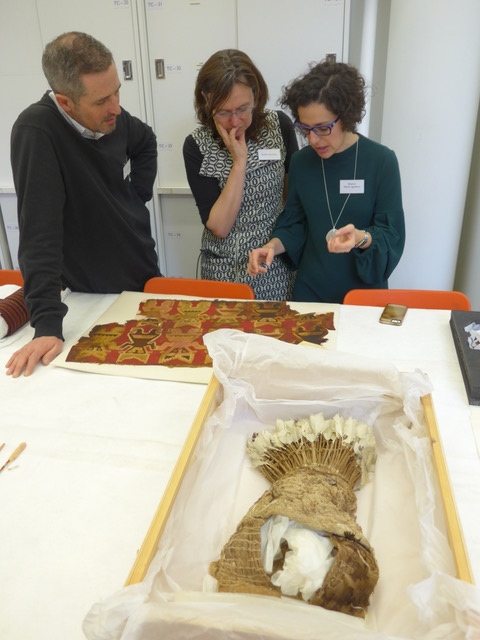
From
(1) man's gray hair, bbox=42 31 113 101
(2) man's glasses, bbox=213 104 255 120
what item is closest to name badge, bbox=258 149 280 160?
(2) man's glasses, bbox=213 104 255 120

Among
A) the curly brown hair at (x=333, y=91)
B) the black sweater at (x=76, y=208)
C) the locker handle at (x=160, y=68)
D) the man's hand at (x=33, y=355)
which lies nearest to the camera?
the man's hand at (x=33, y=355)

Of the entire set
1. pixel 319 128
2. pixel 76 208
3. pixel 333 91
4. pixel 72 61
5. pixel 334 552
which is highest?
pixel 72 61

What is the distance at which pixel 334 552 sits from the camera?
79 cm

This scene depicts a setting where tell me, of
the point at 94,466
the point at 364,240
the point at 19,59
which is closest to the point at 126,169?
the point at 364,240

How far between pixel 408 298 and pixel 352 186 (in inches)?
18.1

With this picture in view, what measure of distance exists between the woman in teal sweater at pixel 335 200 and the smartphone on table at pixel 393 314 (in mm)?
200

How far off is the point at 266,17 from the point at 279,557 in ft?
10.2

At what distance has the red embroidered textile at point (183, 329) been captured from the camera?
58.9 inches

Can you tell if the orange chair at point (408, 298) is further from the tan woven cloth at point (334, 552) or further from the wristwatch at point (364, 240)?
the tan woven cloth at point (334, 552)

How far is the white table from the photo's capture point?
829 mm

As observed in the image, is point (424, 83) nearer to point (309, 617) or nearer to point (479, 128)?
point (479, 128)

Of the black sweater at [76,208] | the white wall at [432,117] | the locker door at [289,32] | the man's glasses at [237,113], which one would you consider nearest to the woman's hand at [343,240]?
the man's glasses at [237,113]

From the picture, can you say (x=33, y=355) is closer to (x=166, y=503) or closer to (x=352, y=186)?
(x=166, y=503)

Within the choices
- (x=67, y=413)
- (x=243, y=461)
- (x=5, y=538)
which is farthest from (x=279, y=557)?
(x=67, y=413)
